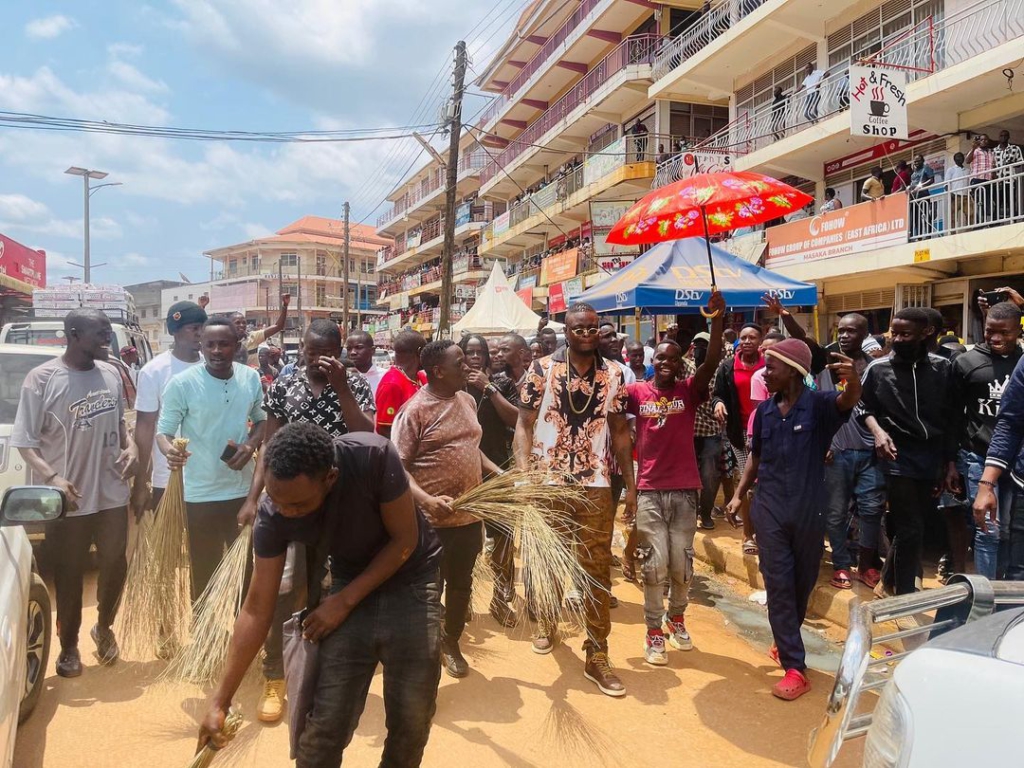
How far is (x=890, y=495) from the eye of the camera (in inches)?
166

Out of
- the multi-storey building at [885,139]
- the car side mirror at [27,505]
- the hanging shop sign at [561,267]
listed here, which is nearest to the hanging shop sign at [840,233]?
the multi-storey building at [885,139]

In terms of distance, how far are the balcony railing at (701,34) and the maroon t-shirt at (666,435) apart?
15.0 meters

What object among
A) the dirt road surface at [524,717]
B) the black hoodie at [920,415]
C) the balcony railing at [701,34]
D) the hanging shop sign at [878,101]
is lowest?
the dirt road surface at [524,717]

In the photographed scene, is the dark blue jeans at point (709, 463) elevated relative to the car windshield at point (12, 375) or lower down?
lower down

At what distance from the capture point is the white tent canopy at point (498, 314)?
16078 millimetres

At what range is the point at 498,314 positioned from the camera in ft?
53.5

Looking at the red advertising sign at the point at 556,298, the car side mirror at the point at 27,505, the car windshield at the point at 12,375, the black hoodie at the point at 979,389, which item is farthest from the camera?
the red advertising sign at the point at 556,298

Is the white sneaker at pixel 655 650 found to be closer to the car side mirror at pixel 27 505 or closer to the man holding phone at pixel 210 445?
the man holding phone at pixel 210 445

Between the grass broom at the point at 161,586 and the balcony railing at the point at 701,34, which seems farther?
the balcony railing at the point at 701,34

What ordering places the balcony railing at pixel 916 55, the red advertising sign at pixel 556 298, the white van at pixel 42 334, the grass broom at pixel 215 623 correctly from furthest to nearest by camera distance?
the red advertising sign at pixel 556 298
the balcony railing at pixel 916 55
the white van at pixel 42 334
the grass broom at pixel 215 623

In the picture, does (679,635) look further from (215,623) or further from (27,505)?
(27,505)

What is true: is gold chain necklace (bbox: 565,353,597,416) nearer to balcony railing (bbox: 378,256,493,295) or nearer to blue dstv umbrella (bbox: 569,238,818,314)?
blue dstv umbrella (bbox: 569,238,818,314)

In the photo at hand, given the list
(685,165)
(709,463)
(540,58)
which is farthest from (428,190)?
(709,463)

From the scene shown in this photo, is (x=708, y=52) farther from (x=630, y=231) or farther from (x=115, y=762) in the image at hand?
(x=115, y=762)
